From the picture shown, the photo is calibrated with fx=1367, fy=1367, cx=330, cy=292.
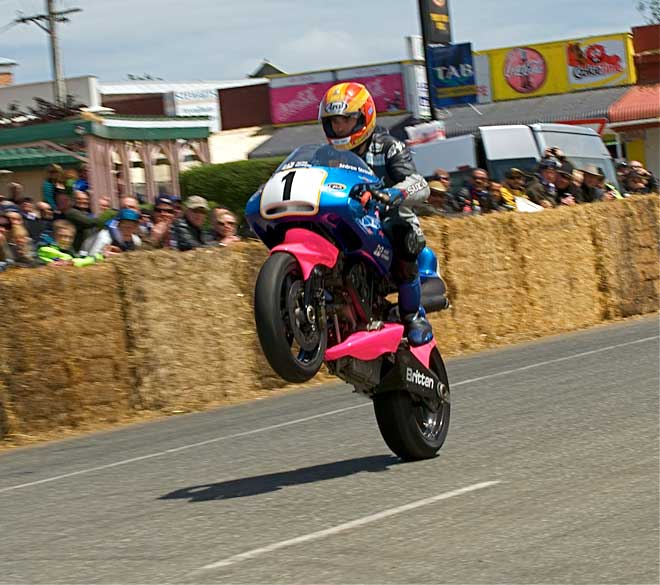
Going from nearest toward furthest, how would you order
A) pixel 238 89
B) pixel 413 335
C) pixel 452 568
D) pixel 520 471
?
pixel 452 568, pixel 520 471, pixel 413 335, pixel 238 89

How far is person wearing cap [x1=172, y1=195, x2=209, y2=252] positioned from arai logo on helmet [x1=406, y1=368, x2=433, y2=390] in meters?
5.75

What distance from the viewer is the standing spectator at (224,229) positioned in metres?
13.8

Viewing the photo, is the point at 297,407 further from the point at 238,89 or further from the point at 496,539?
the point at 238,89

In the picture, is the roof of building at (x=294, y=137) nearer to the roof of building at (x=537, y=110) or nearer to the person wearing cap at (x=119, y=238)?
the roof of building at (x=537, y=110)

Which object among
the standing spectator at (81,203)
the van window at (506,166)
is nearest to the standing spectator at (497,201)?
the van window at (506,166)

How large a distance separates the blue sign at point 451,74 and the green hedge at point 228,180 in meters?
6.64

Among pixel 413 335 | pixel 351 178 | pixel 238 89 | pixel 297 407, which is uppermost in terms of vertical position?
pixel 238 89

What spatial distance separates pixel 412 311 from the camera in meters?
7.98

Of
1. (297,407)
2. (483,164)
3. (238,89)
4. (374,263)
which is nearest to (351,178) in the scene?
(374,263)

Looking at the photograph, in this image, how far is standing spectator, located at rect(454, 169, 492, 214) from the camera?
1756 centimetres

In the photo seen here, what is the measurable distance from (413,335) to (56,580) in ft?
10.1

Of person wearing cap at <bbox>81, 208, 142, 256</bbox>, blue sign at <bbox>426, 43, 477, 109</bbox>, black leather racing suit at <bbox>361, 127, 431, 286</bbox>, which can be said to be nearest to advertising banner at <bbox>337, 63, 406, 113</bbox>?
blue sign at <bbox>426, 43, 477, 109</bbox>

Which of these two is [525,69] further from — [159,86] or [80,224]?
[80,224]

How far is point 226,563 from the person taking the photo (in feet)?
18.0
